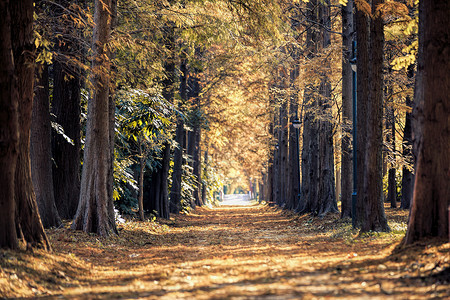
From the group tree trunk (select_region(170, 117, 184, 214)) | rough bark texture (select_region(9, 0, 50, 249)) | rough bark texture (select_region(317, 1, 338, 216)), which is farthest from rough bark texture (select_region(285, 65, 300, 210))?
rough bark texture (select_region(9, 0, 50, 249))

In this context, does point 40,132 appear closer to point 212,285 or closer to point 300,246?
point 300,246

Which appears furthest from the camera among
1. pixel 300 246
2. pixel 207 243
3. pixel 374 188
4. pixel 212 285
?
pixel 207 243

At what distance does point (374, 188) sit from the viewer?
500 inches

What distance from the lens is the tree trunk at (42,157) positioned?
13773mm

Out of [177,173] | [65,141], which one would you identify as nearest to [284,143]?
[177,173]

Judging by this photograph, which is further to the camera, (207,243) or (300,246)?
(207,243)

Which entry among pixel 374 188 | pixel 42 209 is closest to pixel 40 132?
pixel 42 209

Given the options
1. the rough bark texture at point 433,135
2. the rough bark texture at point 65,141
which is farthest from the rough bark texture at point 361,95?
the rough bark texture at point 65,141

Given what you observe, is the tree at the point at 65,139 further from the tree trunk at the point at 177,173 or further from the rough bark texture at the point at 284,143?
the rough bark texture at the point at 284,143

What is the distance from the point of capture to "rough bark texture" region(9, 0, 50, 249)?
26.8ft

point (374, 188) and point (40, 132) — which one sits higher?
point (40, 132)

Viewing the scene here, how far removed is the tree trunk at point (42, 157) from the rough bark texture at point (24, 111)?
5.55 metres

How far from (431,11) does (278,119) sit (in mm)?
30429

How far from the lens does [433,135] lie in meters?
8.09
